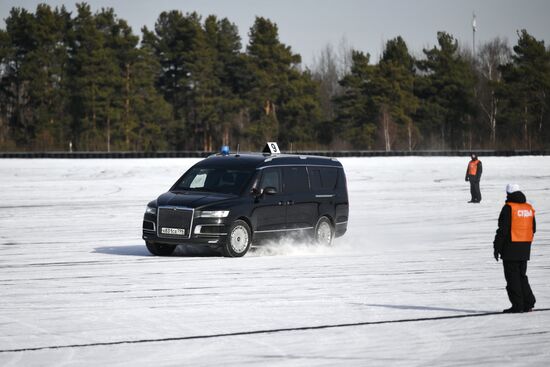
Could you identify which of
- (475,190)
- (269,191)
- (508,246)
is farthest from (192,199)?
(475,190)

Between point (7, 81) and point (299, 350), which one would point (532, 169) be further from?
point (7, 81)

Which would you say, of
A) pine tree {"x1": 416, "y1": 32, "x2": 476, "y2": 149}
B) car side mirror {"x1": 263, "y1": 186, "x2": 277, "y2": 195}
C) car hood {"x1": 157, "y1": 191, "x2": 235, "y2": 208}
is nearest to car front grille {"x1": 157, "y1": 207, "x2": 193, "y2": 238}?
car hood {"x1": 157, "y1": 191, "x2": 235, "y2": 208}

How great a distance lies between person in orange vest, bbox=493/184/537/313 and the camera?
11.4m

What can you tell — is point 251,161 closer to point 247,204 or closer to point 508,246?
point 247,204

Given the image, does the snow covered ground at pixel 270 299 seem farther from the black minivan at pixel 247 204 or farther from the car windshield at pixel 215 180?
the car windshield at pixel 215 180

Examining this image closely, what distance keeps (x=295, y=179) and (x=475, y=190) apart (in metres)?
17.3

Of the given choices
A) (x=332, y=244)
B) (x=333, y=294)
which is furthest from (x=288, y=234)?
(x=333, y=294)

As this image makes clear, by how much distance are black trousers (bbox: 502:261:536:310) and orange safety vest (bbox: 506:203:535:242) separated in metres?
0.28

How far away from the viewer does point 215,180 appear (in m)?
18.7

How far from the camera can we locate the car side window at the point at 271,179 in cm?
1872

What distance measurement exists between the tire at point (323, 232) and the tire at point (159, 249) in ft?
9.53

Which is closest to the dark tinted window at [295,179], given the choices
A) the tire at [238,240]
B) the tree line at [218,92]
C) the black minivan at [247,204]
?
the black minivan at [247,204]

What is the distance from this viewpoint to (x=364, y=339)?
10164 mm

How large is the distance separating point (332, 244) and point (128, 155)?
2057 inches
